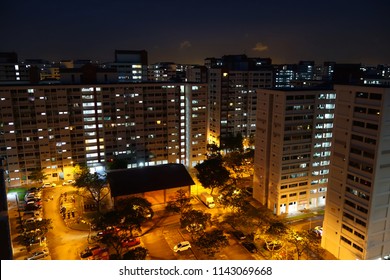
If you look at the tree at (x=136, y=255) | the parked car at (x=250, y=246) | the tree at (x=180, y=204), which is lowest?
the parked car at (x=250, y=246)

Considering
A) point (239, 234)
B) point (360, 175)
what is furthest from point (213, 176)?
point (360, 175)

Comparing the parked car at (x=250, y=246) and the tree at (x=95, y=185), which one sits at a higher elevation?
the tree at (x=95, y=185)

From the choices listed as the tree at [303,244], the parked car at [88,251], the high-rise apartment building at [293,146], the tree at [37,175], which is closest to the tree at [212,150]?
the high-rise apartment building at [293,146]

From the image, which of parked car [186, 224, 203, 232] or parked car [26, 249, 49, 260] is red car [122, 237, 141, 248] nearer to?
parked car [186, 224, 203, 232]

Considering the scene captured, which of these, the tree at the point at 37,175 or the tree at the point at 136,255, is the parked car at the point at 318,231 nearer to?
the tree at the point at 136,255

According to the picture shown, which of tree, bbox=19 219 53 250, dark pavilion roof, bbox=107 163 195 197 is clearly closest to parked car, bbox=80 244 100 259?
tree, bbox=19 219 53 250

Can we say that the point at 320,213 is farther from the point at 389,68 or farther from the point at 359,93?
the point at 389,68

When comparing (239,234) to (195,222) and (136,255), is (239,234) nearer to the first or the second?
(195,222)

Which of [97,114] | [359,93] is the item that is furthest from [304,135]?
[97,114]
